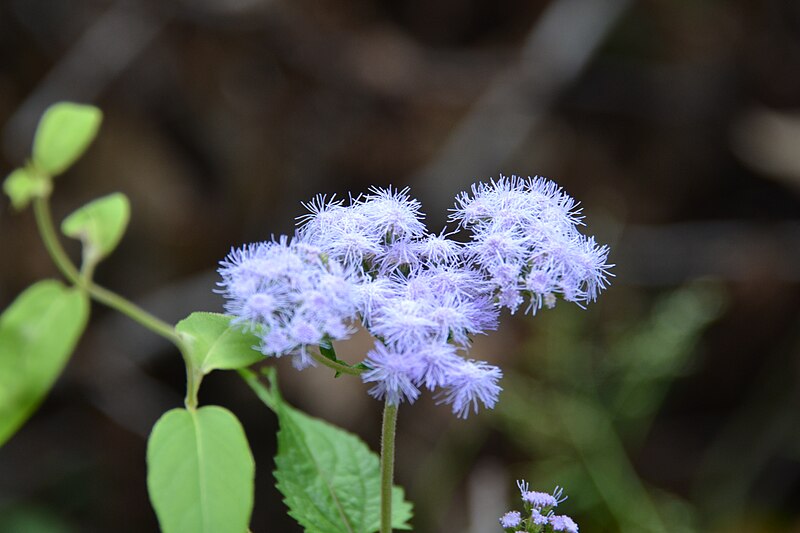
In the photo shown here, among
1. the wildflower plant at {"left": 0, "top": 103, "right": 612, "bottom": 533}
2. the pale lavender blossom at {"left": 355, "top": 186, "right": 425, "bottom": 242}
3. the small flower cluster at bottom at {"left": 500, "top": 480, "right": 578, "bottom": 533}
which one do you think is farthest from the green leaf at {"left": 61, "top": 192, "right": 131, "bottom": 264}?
the small flower cluster at bottom at {"left": 500, "top": 480, "right": 578, "bottom": 533}

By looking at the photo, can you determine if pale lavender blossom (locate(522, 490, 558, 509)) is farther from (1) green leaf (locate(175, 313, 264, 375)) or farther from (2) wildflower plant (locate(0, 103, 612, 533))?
(1) green leaf (locate(175, 313, 264, 375))

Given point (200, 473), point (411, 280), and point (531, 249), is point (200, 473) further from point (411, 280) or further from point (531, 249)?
point (531, 249)

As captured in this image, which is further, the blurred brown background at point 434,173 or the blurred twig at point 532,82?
the blurred twig at point 532,82

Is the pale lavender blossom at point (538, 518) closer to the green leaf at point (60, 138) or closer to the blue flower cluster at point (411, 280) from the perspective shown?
the blue flower cluster at point (411, 280)

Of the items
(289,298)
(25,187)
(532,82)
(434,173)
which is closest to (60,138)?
(25,187)

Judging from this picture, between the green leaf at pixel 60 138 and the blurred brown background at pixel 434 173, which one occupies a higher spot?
the blurred brown background at pixel 434 173

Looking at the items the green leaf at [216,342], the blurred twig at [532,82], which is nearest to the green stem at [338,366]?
the green leaf at [216,342]
